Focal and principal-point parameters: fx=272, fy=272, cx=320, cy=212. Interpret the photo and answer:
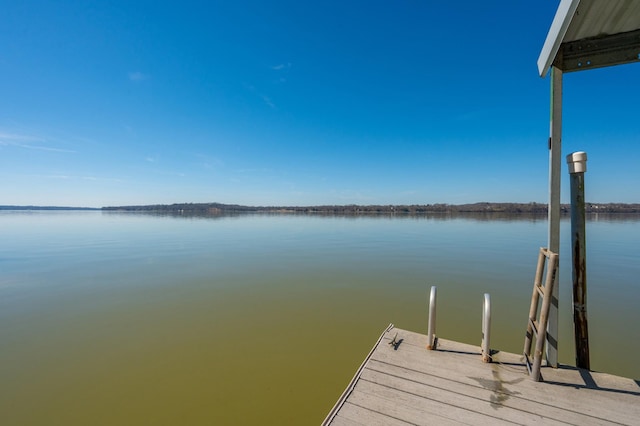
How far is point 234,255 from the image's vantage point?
47.9ft

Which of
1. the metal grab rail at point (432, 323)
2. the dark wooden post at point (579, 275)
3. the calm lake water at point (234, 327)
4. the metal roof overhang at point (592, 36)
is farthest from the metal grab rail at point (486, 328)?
the metal roof overhang at point (592, 36)

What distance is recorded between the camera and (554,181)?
3.35 meters

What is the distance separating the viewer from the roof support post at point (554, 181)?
10.9 feet

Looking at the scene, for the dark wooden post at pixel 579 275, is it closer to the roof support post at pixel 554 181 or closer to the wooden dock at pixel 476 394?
the roof support post at pixel 554 181

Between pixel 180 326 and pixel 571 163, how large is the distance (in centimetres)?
763

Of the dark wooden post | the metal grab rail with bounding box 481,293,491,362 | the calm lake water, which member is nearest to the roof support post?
the dark wooden post

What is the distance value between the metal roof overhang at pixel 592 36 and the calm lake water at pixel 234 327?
4854 millimetres

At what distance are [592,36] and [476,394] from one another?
442cm

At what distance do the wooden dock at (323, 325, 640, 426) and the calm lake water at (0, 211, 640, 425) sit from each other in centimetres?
115

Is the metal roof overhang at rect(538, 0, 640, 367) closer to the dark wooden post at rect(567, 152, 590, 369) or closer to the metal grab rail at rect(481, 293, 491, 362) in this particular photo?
the dark wooden post at rect(567, 152, 590, 369)

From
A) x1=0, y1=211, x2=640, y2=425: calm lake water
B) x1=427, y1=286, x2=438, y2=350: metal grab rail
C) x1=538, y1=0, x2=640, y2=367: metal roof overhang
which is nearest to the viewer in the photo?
x1=538, y1=0, x2=640, y2=367: metal roof overhang

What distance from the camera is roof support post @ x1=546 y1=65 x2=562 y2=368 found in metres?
3.31

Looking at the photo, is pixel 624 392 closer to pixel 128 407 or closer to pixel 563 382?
pixel 563 382

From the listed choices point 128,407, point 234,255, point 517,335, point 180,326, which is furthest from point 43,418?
point 234,255
